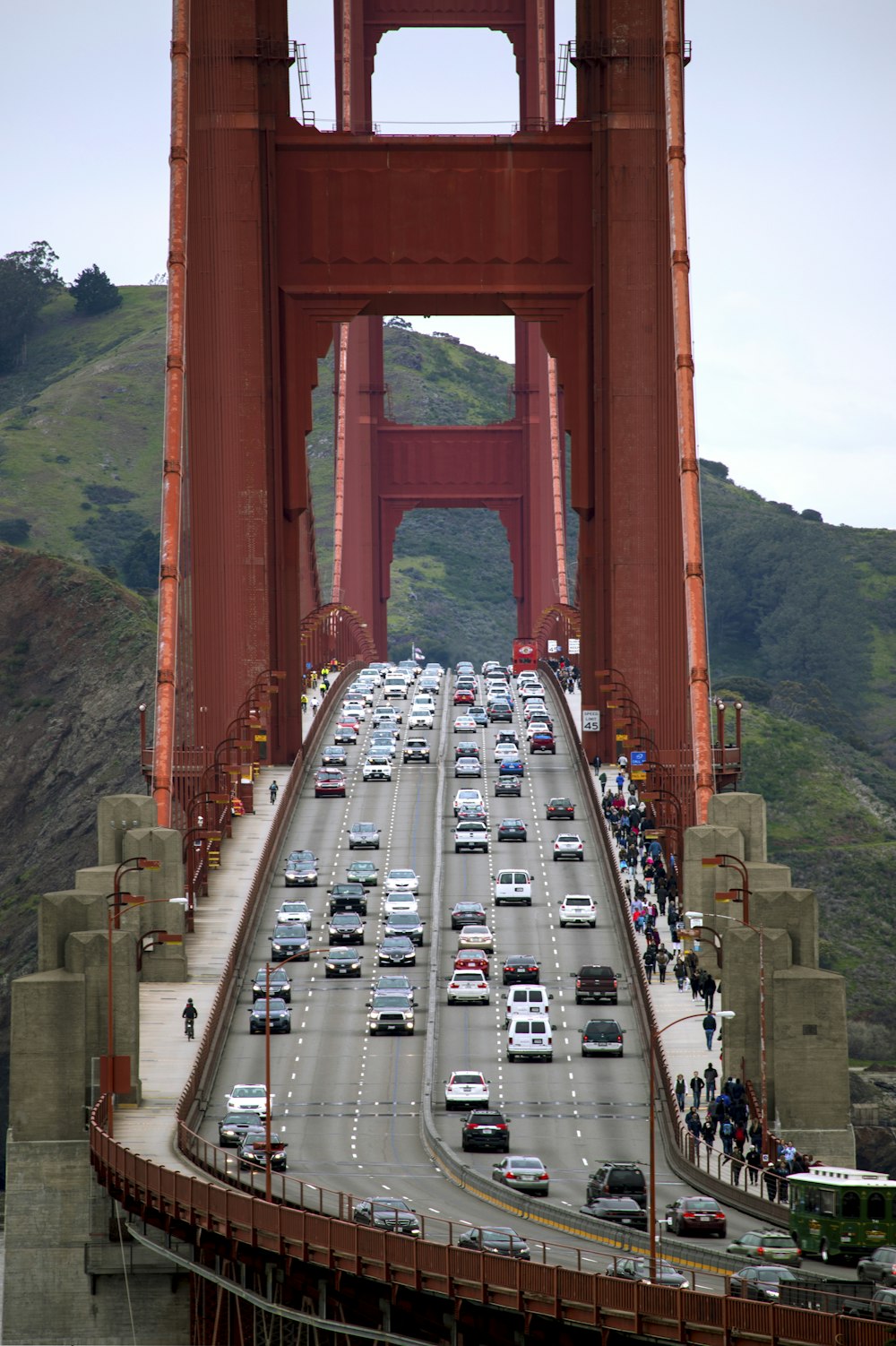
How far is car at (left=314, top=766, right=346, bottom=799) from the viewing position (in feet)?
340

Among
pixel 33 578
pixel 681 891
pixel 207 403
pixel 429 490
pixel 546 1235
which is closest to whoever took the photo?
pixel 546 1235

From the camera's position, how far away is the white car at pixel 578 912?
82938 millimetres

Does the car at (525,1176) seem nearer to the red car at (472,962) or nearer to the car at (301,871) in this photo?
the red car at (472,962)

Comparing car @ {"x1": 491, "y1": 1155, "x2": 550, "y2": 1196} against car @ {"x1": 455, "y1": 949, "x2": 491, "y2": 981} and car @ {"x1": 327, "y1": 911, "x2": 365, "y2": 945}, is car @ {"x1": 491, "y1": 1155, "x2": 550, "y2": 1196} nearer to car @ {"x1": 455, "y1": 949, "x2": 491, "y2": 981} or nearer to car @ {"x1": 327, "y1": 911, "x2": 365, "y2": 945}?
car @ {"x1": 455, "y1": 949, "x2": 491, "y2": 981}

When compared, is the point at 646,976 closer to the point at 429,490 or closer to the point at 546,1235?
the point at 546,1235

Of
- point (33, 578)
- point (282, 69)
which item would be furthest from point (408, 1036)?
point (33, 578)

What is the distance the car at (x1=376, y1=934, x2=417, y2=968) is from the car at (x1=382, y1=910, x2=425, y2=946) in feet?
5.30

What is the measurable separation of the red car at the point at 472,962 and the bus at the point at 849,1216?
2874 cm

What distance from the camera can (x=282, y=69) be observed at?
308 ft

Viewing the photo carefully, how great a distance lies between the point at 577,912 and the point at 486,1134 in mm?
22996

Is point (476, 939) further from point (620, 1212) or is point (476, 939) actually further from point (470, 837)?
point (620, 1212)

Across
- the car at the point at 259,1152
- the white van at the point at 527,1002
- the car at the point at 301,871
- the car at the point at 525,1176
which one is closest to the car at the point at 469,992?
the white van at the point at 527,1002

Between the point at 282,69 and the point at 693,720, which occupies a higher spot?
the point at 282,69

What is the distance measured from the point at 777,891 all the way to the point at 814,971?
3232 millimetres
